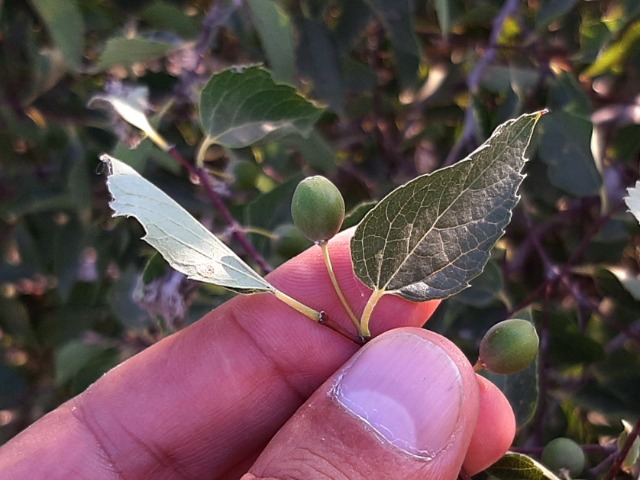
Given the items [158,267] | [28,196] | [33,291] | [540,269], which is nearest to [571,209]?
[540,269]

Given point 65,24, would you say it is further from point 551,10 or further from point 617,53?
point 617,53

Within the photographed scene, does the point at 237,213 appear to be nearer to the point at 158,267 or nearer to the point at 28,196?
the point at 158,267

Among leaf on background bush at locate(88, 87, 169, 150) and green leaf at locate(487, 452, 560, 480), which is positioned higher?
leaf on background bush at locate(88, 87, 169, 150)

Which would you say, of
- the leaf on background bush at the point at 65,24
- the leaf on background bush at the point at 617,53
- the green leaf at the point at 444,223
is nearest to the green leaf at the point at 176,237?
the green leaf at the point at 444,223

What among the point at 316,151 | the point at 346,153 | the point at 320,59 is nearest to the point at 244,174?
the point at 316,151

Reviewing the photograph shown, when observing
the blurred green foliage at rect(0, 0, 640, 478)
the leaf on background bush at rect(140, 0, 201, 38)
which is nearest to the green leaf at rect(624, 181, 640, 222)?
the blurred green foliage at rect(0, 0, 640, 478)

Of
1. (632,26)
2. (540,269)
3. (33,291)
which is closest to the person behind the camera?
(632,26)

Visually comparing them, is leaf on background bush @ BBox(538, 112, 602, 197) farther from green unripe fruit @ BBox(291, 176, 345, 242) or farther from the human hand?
green unripe fruit @ BBox(291, 176, 345, 242)
